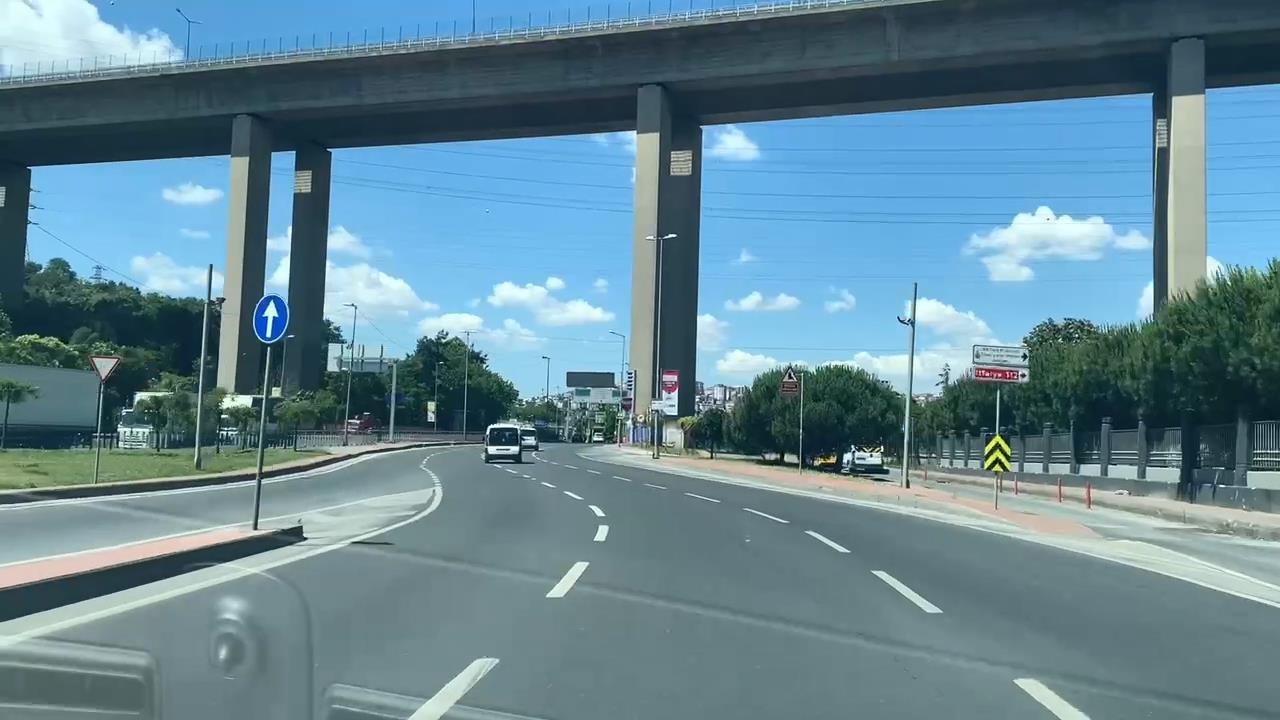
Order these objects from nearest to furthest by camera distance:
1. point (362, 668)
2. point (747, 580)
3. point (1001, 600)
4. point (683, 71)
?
point (362, 668) → point (1001, 600) → point (747, 580) → point (683, 71)

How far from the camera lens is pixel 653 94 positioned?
A: 63.7m

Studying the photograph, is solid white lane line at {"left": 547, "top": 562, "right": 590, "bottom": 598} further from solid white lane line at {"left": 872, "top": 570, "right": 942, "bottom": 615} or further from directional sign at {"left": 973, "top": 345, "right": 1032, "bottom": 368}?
directional sign at {"left": 973, "top": 345, "right": 1032, "bottom": 368}

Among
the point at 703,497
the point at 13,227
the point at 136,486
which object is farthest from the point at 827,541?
the point at 13,227

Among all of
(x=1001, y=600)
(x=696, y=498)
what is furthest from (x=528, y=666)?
(x=696, y=498)

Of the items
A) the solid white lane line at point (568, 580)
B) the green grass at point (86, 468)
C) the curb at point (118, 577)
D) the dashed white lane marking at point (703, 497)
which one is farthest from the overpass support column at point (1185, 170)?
the curb at point (118, 577)

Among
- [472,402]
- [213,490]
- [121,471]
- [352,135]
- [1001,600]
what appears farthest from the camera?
[472,402]

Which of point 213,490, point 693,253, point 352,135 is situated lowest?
point 213,490

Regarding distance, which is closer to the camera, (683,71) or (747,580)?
(747,580)

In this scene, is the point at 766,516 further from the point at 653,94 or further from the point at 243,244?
the point at 243,244

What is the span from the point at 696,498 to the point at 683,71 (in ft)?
136

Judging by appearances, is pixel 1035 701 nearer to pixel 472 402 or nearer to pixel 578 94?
pixel 578 94

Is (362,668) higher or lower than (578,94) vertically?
lower

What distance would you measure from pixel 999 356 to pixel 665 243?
34306 mm

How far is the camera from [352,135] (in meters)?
76.3
